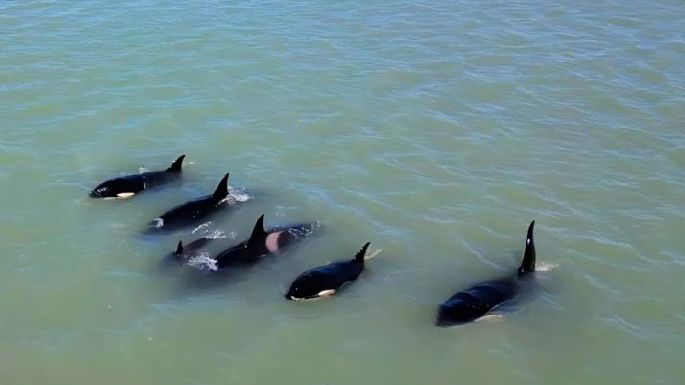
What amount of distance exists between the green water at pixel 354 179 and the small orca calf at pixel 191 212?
13.2 inches

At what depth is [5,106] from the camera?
66.9ft

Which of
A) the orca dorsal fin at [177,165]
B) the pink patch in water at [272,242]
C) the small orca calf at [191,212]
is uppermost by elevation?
the orca dorsal fin at [177,165]

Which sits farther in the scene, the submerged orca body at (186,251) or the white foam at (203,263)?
the submerged orca body at (186,251)

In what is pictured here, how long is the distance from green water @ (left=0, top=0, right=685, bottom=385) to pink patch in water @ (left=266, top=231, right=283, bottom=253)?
1.21 ft

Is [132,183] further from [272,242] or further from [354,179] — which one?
[354,179]

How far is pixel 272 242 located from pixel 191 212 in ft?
5.95

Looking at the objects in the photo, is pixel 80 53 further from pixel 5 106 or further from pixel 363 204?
pixel 363 204

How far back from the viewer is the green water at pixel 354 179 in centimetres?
1307

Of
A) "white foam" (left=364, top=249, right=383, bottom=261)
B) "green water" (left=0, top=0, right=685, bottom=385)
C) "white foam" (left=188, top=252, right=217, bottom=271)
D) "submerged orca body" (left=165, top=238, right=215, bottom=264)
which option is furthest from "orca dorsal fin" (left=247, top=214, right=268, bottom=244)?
"white foam" (left=364, top=249, right=383, bottom=261)

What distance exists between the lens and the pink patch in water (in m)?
Result: 15.1

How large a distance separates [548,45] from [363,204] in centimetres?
998

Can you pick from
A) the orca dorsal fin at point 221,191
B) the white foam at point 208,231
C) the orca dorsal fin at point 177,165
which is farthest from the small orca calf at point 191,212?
the orca dorsal fin at point 177,165

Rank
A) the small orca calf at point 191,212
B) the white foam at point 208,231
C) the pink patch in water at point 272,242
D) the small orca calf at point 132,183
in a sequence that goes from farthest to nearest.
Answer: the small orca calf at point 132,183 → the small orca calf at point 191,212 → the white foam at point 208,231 → the pink patch in water at point 272,242

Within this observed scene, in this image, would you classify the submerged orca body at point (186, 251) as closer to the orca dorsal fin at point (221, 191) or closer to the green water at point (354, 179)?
the green water at point (354, 179)
